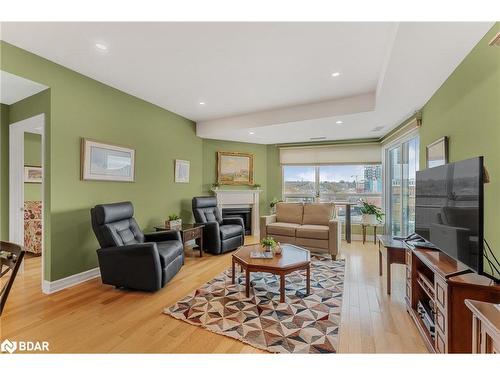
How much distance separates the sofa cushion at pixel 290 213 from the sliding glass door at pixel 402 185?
1.80m

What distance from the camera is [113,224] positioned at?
9.65 feet

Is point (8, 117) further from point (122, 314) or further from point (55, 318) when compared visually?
point (122, 314)

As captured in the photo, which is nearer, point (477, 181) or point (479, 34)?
point (477, 181)

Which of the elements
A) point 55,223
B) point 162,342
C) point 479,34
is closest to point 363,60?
point 479,34

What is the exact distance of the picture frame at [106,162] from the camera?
9.98 ft

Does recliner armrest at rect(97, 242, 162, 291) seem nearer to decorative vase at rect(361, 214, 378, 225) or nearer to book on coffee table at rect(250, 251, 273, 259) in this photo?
book on coffee table at rect(250, 251, 273, 259)

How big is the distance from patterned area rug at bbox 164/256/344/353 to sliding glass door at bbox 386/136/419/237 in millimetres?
1920

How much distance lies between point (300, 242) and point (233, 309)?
2.21m

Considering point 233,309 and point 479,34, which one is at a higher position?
point 479,34

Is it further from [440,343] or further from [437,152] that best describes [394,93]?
[440,343]

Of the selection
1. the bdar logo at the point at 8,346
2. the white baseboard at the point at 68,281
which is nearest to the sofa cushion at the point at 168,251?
the white baseboard at the point at 68,281

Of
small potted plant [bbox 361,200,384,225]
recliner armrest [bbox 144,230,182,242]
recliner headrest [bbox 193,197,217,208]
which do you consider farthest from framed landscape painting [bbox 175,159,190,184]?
small potted plant [bbox 361,200,384,225]

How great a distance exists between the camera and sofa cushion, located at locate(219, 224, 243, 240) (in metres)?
4.28
